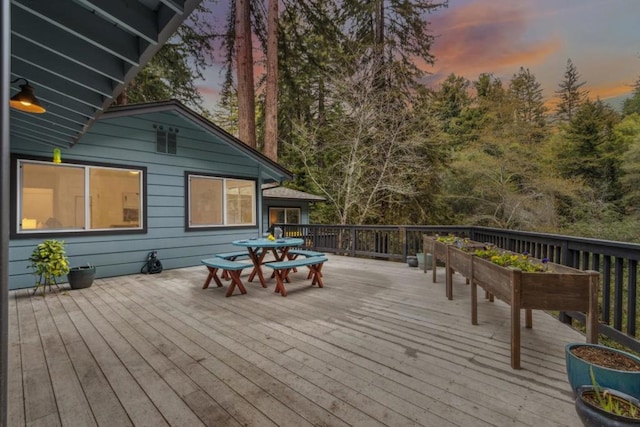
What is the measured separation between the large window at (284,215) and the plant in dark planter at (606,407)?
29.6ft

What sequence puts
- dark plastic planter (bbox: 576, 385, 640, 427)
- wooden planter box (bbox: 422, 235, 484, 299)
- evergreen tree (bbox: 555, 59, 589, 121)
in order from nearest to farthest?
dark plastic planter (bbox: 576, 385, 640, 427) → wooden planter box (bbox: 422, 235, 484, 299) → evergreen tree (bbox: 555, 59, 589, 121)

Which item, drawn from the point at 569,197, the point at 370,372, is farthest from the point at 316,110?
the point at 370,372

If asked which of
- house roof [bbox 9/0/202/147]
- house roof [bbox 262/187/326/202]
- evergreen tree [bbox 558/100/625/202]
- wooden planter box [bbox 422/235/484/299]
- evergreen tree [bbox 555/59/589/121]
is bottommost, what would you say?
wooden planter box [bbox 422/235/484/299]

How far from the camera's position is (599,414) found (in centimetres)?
117

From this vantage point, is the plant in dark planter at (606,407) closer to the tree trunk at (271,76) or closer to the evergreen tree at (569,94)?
the tree trunk at (271,76)

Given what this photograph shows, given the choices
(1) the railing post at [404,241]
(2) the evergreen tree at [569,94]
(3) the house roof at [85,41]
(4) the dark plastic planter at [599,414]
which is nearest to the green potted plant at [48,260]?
(3) the house roof at [85,41]

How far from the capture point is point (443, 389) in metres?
1.75

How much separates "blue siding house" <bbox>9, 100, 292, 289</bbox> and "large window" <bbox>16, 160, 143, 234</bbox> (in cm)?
1

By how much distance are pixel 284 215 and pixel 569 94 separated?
2097cm

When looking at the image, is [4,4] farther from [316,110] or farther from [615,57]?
[615,57]

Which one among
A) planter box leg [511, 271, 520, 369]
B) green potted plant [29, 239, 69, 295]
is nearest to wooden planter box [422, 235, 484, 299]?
planter box leg [511, 271, 520, 369]

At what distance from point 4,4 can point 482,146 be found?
14.0 m

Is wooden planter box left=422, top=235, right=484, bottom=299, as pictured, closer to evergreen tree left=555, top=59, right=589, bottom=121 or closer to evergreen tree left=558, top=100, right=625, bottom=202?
evergreen tree left=558, top=100, right=625, bottom=202

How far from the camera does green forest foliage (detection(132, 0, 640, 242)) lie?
31.4 ft
